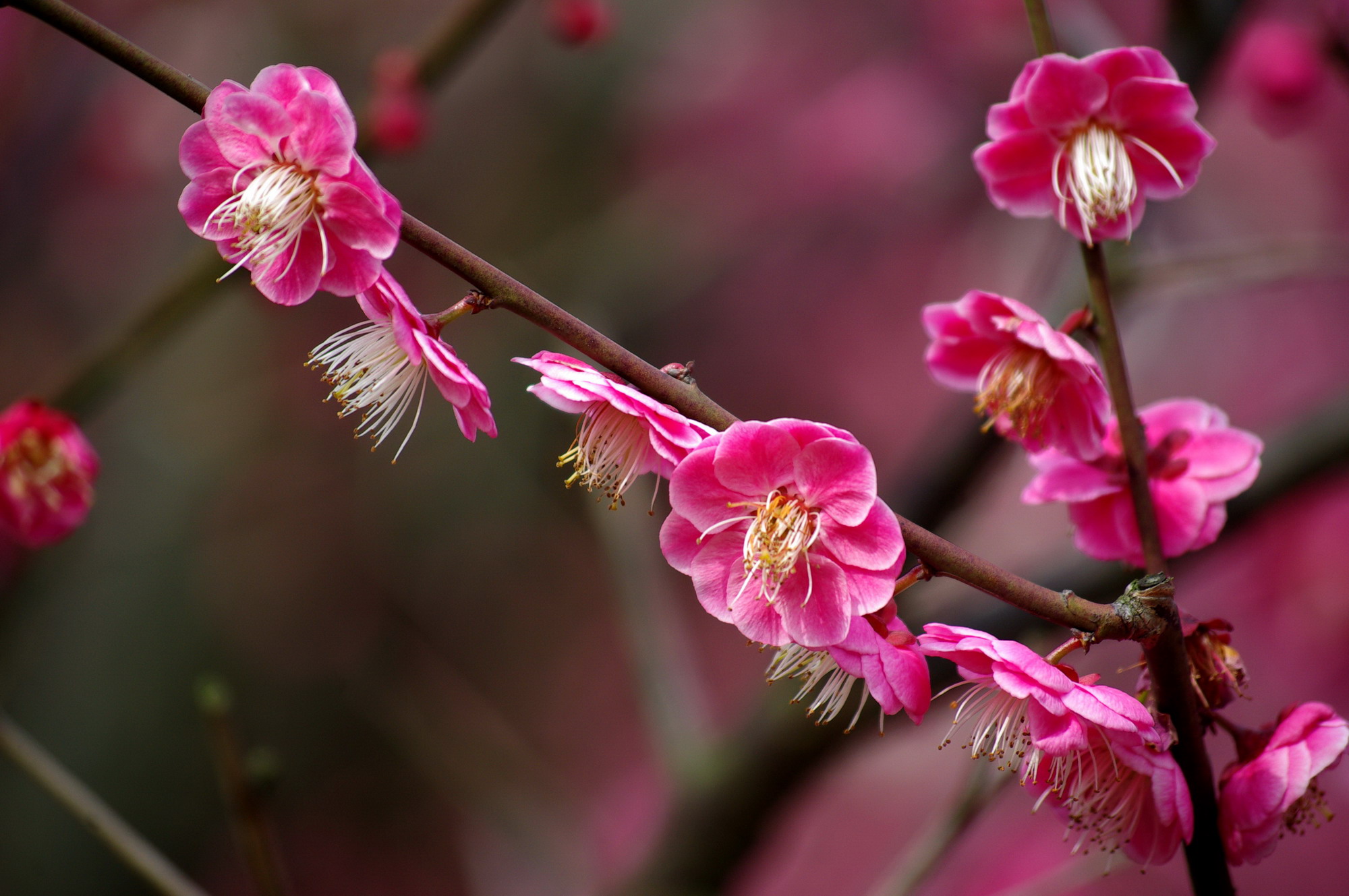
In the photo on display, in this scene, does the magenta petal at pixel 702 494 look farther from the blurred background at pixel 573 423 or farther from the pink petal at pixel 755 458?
the blurred background at pixel 573 423

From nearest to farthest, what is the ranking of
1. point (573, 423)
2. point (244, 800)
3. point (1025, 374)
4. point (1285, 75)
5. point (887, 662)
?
1. point (887, 662)
2. point (1025, 374)
3. point (244, 800)
4. point (1285, 75)
5. point (573, 423)

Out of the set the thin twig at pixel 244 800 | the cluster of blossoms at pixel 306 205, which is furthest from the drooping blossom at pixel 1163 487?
the thin twig at pixel 244 800

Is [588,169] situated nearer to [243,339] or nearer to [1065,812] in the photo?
[243,339]

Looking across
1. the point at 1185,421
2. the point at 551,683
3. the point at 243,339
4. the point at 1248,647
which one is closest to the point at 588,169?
the point at 243,339

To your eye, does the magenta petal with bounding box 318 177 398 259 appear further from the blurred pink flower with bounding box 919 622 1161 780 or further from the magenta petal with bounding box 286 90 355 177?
the blurred pink flower with bounding box 919 622 1161 780

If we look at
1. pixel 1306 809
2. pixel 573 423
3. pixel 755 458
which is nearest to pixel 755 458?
pixel 755 458

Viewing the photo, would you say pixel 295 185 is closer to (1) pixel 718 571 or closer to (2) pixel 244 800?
(1) pixel 718 571
